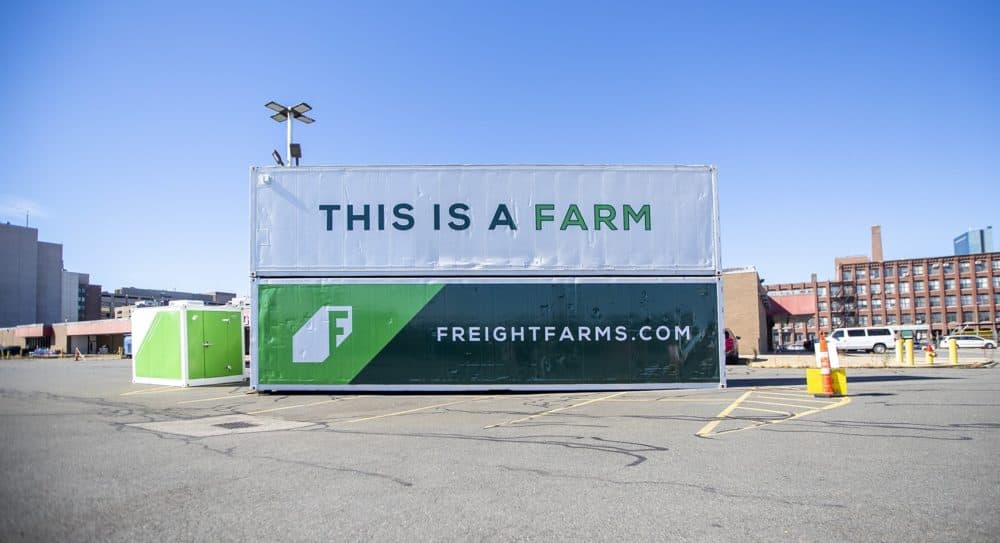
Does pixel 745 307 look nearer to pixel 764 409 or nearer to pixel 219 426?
pixel 764 409

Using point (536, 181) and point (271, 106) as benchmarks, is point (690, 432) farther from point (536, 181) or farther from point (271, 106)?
point (271, 106)

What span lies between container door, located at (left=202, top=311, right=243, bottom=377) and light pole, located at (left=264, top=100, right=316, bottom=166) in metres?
5.34

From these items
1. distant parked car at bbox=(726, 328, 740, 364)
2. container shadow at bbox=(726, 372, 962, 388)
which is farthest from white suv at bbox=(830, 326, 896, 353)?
container shadow at bbox=(726, 372, 962, 388)

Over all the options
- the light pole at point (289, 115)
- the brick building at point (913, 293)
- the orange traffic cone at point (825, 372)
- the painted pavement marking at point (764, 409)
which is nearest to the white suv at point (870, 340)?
the painted pavement marking at point (764, 409)

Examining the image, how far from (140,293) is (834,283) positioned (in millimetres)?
162019

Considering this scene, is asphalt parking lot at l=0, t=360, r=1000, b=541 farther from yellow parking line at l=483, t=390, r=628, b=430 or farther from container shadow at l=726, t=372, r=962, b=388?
container shadow at l=726, t=372, r=962, b=388

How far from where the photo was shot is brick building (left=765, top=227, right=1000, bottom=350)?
105 metres

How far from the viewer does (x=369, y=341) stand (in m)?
15.9

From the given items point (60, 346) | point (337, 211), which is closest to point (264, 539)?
point (337, 211)

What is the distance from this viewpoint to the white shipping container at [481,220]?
1617cm

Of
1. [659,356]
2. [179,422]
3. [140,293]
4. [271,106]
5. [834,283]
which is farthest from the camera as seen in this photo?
[140,293]

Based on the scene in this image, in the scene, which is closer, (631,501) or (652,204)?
(631,501)

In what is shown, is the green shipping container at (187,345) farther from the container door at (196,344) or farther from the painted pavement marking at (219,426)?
the painted pavement marking at (219,426)

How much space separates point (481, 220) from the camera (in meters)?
16.3
